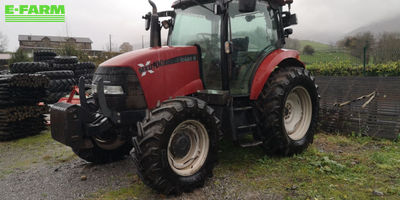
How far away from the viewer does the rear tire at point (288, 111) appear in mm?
4043

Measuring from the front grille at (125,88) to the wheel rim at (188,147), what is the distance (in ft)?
2.02

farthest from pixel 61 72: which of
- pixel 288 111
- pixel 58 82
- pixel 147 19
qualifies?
pixel 288 111

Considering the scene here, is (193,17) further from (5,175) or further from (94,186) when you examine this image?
(5,175)

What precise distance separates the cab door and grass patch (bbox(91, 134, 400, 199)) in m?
1.03

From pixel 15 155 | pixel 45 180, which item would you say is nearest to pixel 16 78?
pixel 15 155

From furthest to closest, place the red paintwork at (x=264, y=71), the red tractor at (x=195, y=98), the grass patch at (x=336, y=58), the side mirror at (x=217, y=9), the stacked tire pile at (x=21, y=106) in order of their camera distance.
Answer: the grass patch at (x=336, y=58) < the stacked tire pile at (x=21, y=106) < the red paintwork at (x=264, y=71) < the side mirror at (x=217, y=9) < the red tractor at (x=195, y=98)

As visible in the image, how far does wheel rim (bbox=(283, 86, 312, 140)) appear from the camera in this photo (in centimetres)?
468

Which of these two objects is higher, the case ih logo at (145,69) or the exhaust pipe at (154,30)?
the exhaust pipe at (154,30)

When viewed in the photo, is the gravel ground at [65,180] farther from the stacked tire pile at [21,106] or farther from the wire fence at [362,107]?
the wire fence at [362,107]

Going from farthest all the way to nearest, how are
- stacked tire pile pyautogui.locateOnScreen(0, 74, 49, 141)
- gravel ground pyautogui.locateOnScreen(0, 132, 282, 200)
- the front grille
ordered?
stacked tire pile pyautogui.locateOnScreen(0, 74, 49, 141) → the front grille → gravel ground pyautogui.locateOnScreen(0, 132, 282, 200)

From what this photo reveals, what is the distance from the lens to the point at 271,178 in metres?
3.63

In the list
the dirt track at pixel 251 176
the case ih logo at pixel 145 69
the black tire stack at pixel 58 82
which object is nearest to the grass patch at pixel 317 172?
the dirt track at pixel 251 176

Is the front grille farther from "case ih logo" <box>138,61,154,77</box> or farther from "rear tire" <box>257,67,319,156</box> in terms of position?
"rear tire" <box>257,67,319,156</box>

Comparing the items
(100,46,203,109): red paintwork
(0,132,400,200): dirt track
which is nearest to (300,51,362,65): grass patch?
(0,132,400,200): dirt track
